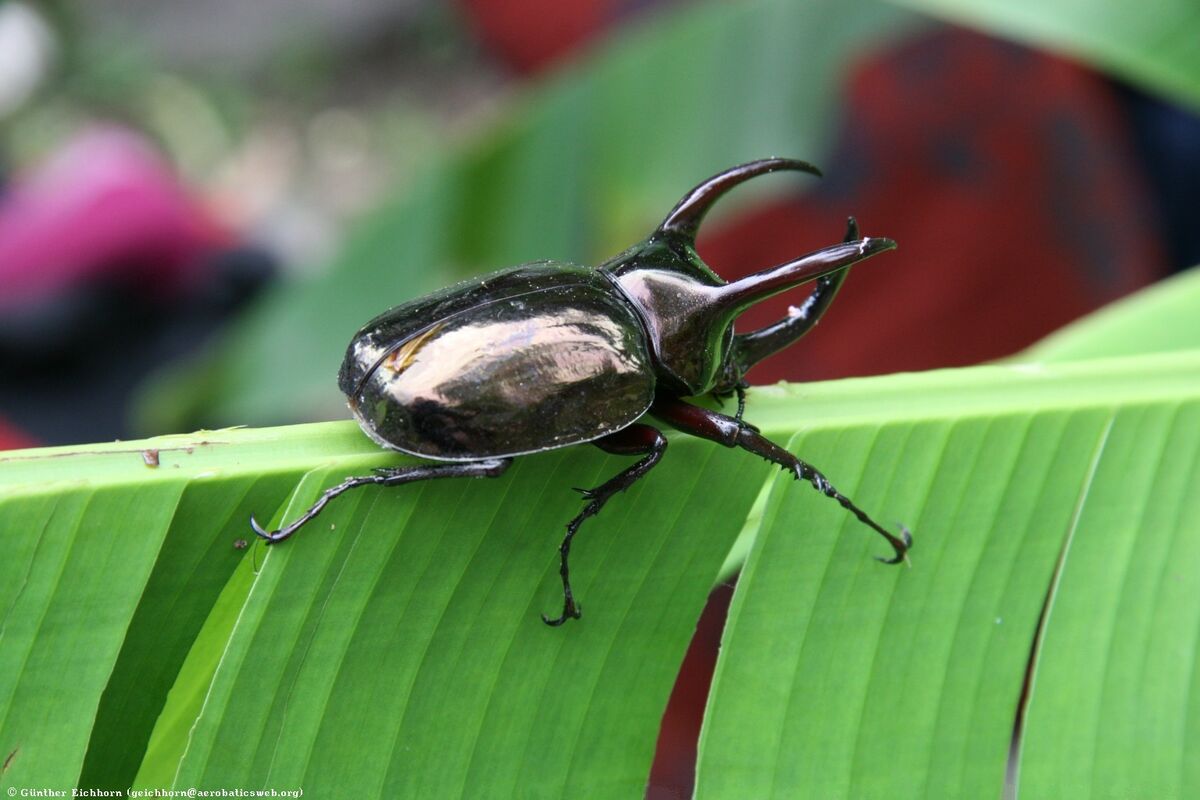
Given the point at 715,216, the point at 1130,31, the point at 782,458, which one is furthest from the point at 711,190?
the point at 715,216

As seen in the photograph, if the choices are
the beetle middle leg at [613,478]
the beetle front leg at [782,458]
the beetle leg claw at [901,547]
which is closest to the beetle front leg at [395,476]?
the beetle middle leg at [613,478]

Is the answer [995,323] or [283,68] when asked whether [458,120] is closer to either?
[283,68]

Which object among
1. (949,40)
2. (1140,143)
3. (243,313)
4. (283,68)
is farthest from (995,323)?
(283,68)

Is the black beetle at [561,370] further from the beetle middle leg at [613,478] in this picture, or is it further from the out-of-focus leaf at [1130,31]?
the out-of-focus leaf at [1130,31]

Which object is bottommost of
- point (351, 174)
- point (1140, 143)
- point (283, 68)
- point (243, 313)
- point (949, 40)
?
point (351, 174)

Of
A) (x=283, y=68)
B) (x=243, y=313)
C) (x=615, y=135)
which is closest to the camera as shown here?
(x=615, y=135)

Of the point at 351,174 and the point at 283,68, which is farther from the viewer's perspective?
the point at 283,68

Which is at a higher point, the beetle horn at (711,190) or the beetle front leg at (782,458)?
the beetle horn at (711,190)
